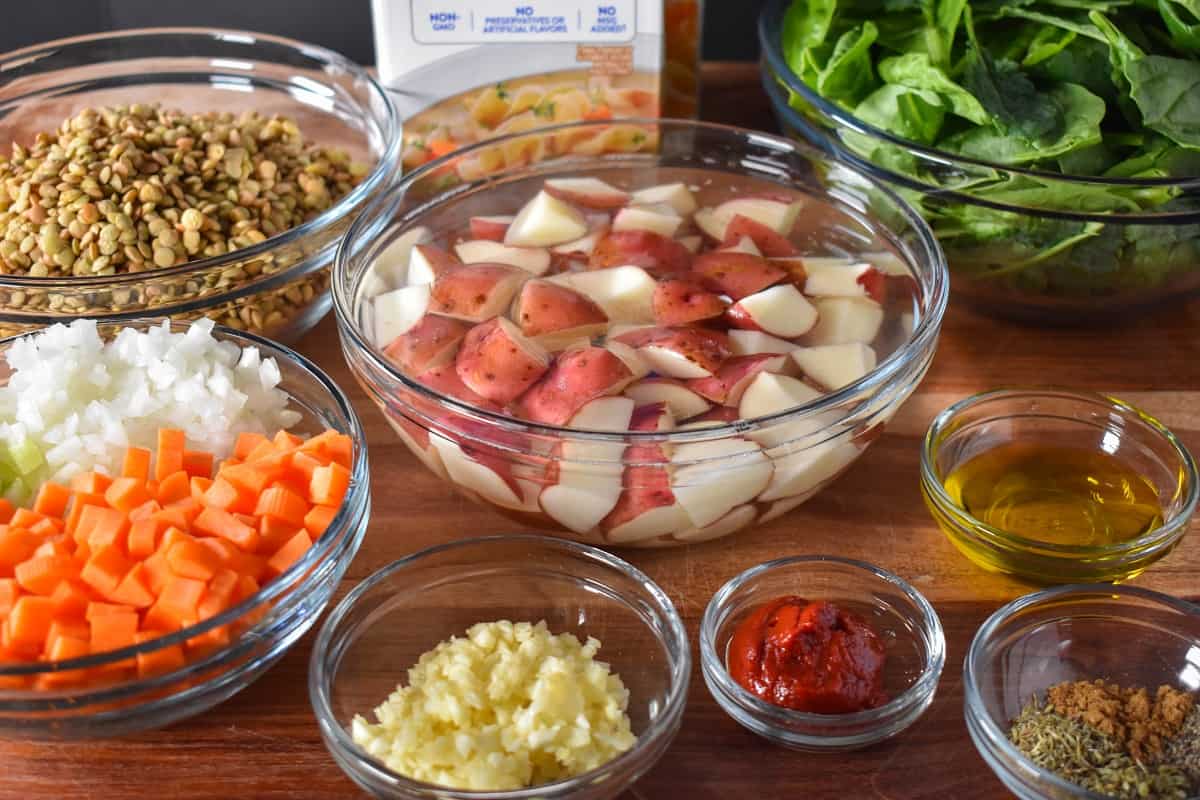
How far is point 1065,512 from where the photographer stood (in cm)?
149

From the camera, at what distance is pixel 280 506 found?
1261mm

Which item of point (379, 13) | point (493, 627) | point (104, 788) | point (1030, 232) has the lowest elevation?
point (104, 788)

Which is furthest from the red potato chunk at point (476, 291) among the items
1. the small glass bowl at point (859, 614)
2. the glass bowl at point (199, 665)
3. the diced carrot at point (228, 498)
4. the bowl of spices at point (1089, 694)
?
the bowl of spices at point (1089, 694)

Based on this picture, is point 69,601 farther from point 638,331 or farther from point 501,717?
point 638,331

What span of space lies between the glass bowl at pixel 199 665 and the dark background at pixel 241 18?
1.45m

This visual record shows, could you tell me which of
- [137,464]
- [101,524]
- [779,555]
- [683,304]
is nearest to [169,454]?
[137,464]

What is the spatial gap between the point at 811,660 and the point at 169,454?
0.72 m

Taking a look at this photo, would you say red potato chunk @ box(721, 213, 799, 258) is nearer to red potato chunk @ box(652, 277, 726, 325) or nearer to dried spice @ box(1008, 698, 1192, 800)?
red potato chunk @ box(652, 277, 726, 325)

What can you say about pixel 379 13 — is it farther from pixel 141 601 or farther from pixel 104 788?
pixel 104 788

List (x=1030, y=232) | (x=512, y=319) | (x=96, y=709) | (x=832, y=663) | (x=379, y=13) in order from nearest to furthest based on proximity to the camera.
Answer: (x=96, y=709), (x=832, y=663), (x=512, y=319), (x=1030, y=232), (x=379, y=13)

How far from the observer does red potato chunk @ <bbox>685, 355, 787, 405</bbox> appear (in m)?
1.33

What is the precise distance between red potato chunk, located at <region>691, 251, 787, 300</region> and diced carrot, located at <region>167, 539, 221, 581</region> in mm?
673

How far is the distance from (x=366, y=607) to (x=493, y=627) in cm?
16

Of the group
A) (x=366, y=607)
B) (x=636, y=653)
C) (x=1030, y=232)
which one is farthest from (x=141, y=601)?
(x=1030, y=232)
